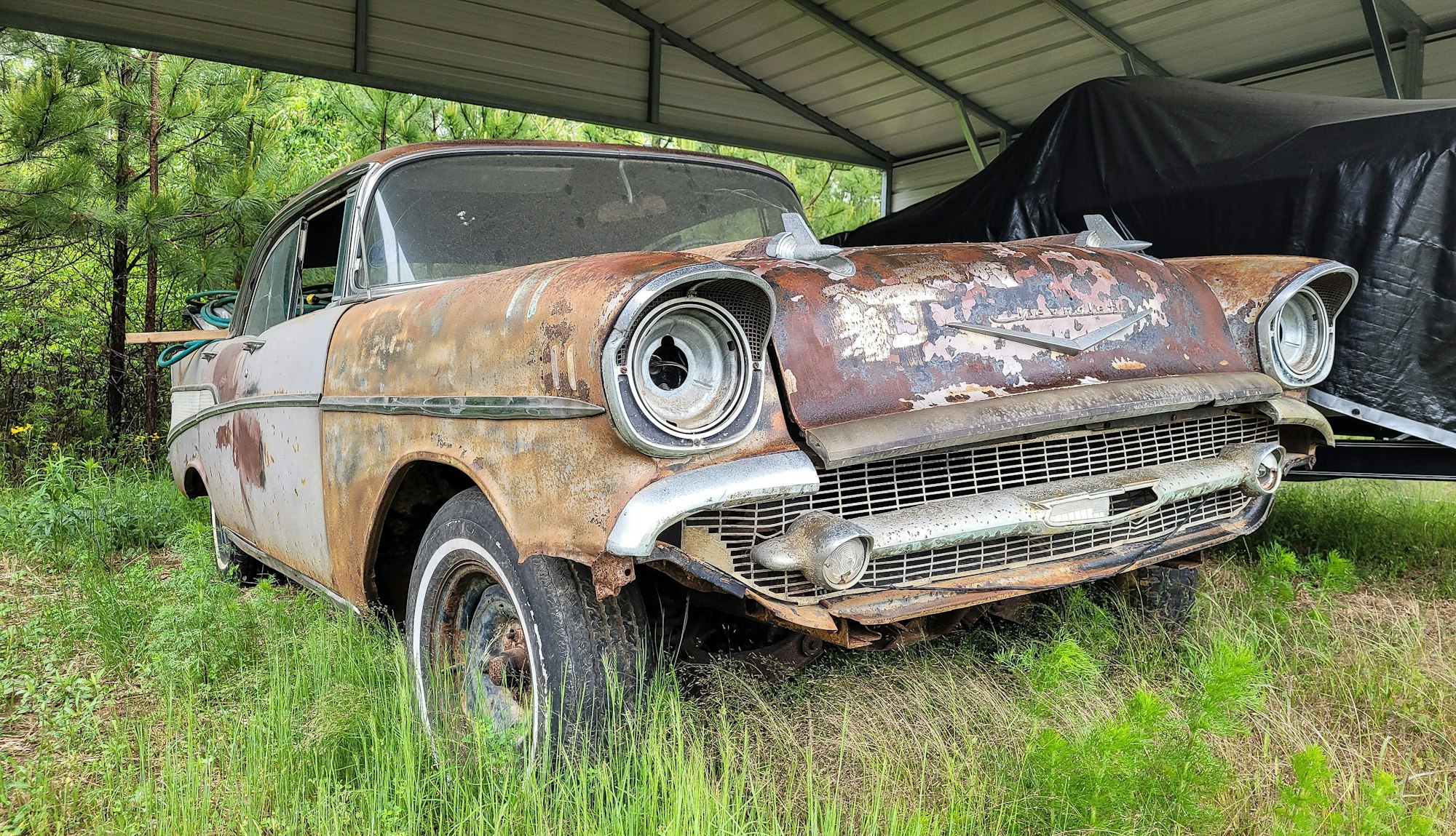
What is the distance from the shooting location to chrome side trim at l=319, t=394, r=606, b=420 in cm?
Answer: 178

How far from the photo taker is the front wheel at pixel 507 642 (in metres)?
1.88

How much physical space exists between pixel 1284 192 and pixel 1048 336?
227cm

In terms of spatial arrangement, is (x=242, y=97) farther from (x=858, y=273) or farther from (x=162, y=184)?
(x=858, y=273)

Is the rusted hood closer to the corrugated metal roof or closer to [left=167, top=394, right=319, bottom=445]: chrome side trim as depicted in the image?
[left=167, top=394, right=319, bottom=445]: chrome side trim

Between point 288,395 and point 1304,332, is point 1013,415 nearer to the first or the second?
point 1304,332

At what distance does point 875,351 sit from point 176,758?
174 centimetres

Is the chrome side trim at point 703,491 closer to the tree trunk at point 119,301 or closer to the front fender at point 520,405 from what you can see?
the front fender at point 520,405

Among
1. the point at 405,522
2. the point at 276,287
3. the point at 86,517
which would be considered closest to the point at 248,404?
the point at 276,287

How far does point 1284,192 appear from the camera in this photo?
12.7 feet

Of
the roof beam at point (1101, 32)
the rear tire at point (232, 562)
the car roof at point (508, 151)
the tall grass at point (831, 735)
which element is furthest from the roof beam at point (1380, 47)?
the rear tire at point (232, 562)

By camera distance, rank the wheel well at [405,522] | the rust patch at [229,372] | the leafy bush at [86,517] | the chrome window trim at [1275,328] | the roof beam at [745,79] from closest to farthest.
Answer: the wheel well at [405,522], the chrome window trim at [1275,328], the rust patch at [229,372], the leafy bush at [86,517], the roof beam at [745,79]

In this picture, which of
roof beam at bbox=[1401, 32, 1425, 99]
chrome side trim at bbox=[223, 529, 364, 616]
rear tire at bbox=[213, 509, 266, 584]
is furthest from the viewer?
roof beam at bbox=[1401, 32, 1425, 99]

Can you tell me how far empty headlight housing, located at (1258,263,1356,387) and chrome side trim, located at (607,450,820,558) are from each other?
1.51m

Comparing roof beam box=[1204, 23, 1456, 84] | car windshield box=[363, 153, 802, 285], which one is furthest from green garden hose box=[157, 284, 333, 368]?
roof beam box=[1204, 23, 1456, 84]
